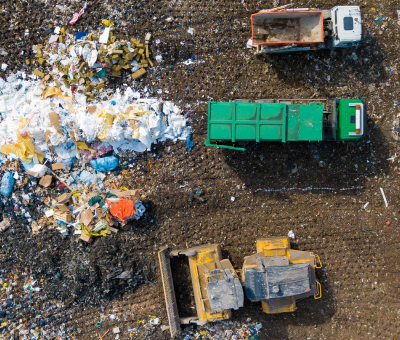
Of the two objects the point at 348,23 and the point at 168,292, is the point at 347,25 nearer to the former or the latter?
the point at 348,23

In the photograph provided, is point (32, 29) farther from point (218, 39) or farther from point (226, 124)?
point (226, 124)

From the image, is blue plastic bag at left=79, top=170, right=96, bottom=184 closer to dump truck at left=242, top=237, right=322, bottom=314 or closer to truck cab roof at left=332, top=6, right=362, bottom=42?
dump truck at left=242, top=237, right=322, bottom=314

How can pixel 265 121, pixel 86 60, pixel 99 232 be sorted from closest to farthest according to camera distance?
pixel 265 121 → pixel 86 60 → pixel 99 232

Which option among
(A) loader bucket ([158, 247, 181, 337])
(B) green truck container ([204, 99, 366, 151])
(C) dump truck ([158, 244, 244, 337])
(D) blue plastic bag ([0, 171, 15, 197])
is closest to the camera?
(B) green truck container ([204, 99, 366, 151])

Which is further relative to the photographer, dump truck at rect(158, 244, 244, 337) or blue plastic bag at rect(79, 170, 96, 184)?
blue plastic bag at rect(79, 170, 96, 184)

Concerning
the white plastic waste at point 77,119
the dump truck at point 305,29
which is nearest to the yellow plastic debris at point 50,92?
the white plastic waste at point 77,119

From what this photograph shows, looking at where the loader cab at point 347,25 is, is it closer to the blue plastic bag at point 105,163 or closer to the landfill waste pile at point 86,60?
the landfill waste pile at point 86,60

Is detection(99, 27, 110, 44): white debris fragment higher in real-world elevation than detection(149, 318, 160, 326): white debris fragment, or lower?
higher

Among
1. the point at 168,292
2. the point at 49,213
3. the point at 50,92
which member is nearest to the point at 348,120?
the point at 168,292

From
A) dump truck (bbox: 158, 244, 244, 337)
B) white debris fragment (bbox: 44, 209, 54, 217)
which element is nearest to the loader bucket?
dump truck (bbox: 158, 244, 244, 337)
